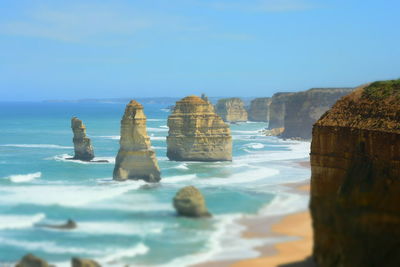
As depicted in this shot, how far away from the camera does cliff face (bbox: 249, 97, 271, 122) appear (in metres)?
159

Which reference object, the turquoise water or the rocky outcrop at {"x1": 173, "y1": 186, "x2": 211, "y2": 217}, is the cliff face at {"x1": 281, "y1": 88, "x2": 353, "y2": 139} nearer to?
the turquoise water

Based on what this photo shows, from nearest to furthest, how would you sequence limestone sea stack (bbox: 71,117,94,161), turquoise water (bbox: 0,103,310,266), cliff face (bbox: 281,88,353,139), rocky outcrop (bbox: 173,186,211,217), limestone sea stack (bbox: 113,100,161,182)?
turquoise water (bbox: 0,103,310,266) → rocky outcrop (bbox: 173,186,211,217) → limestone sea stack (bbox: 113,100,161,182) → limestone sea stack (bbox: 71,117,94,161) → cliff face (bbox: 281,88,353,139)

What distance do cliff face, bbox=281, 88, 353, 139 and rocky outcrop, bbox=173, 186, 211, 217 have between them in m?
65.3

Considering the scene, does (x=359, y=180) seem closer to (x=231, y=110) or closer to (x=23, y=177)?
(x=23, y=177)

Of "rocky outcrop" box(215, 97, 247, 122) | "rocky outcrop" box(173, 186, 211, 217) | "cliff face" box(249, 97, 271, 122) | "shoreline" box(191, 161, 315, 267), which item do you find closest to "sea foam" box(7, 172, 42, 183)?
"rocky outcrop" box(173, 186, 211, 217)

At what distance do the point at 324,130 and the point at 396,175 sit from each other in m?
4.06

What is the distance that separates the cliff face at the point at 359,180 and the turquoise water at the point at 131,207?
7542 mm

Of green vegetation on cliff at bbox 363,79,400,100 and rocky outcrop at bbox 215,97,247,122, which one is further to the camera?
rocky outcrop at bbox 215,97,247,122

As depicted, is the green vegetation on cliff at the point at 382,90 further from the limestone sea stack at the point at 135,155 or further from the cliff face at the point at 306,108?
the cliff face at the point at 306,108

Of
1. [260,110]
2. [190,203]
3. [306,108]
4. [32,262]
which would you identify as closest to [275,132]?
[306,108]

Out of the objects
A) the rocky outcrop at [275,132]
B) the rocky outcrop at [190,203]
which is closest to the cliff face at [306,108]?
the rocky outcrop at [275,132]

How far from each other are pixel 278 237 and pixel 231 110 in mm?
121233

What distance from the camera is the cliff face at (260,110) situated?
522 feet

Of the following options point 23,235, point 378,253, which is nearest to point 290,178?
point 23,235
